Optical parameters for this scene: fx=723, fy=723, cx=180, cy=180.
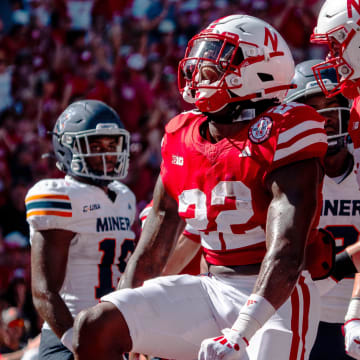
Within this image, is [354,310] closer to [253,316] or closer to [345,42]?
[253,316]

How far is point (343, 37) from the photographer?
3375mm

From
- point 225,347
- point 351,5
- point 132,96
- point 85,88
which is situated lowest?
point 225,347

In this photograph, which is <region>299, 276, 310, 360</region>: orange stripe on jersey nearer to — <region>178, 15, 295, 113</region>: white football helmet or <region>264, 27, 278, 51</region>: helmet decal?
<region>178, 15, 295, 113</region>: white football helmet

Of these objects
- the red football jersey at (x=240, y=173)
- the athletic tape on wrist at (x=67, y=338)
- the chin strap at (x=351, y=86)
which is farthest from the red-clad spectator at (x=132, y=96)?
the red football jersey at (x=240, y=173)

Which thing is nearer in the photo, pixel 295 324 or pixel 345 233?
pixel 295 324

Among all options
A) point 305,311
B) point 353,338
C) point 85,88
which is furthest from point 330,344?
point 85,88

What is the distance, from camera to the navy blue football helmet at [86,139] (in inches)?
168

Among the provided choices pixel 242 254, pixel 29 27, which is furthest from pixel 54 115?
pixel 242 254

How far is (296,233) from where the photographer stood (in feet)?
7.82

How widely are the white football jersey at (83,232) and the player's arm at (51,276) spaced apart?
70 mm

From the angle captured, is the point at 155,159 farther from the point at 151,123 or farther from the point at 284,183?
the point at 284,183

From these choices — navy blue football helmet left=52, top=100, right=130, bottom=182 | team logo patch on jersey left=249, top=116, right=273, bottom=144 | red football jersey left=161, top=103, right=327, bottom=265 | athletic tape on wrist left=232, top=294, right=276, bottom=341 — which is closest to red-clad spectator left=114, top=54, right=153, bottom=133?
navy blue football helmet left=52, top=100, right=130, bottom=182

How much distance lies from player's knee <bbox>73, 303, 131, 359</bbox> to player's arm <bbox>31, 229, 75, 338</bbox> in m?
1.32

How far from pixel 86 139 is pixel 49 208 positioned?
2.03 feet
